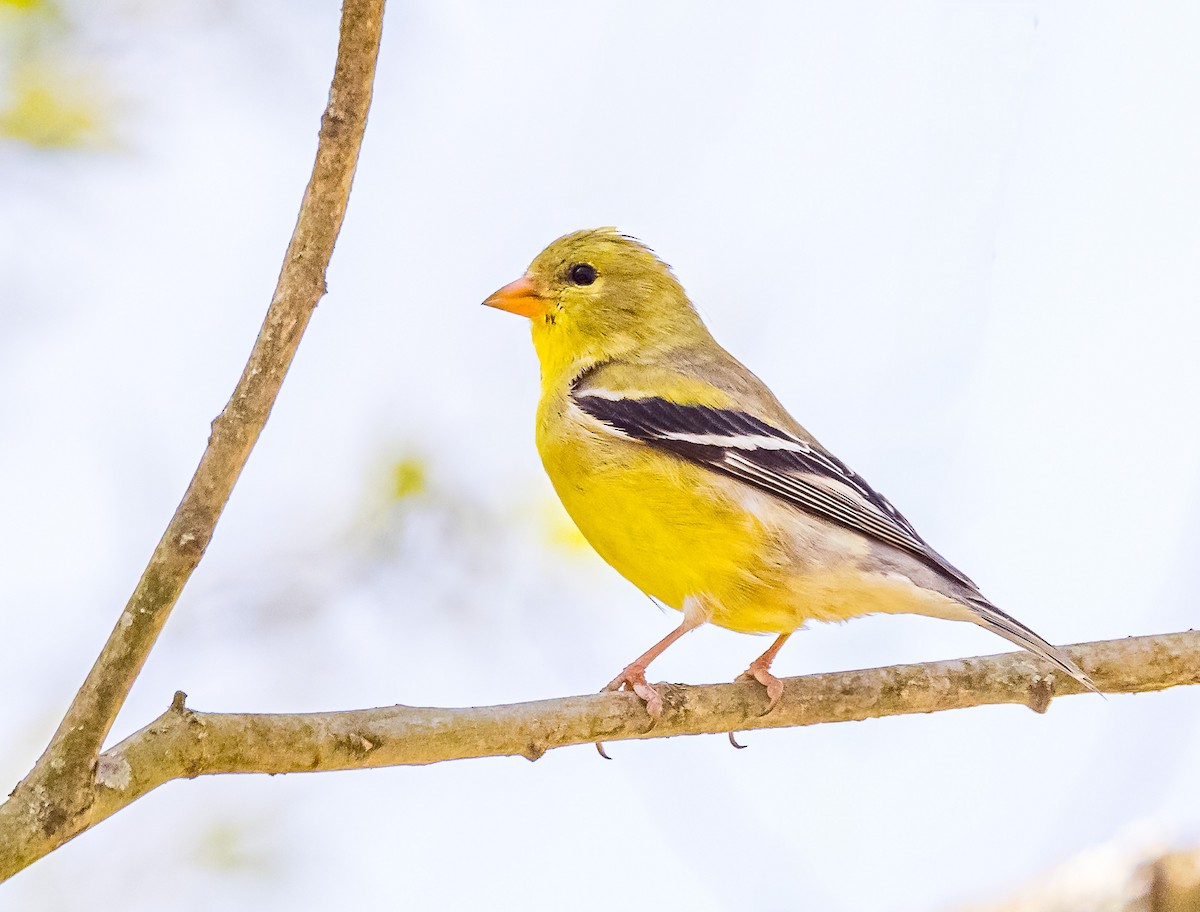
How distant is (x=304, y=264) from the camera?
2.77 meters

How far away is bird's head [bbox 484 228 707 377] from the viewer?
5527mm

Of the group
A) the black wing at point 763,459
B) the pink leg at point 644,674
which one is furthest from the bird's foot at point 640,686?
the black wing at point 763,459

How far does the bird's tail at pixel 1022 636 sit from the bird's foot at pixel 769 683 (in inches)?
28.1

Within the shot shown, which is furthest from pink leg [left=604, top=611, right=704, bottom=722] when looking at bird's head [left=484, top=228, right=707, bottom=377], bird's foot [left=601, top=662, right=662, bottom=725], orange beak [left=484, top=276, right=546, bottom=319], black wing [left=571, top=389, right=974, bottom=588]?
orange beak [left=484, top=276, right=546, bottom=319]

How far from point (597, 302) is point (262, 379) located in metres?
3.02

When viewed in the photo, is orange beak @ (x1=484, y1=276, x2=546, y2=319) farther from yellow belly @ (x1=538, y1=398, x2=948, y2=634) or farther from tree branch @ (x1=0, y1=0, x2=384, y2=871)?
tree branch @ (x1=0, y1=0, x2=384, y2=871)

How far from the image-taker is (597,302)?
5.64 meters

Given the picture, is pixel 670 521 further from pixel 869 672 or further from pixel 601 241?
pixel 601 241

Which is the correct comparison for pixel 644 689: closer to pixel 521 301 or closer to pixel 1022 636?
pixel 1022 636

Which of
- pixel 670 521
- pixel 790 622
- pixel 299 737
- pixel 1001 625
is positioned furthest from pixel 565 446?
pixel 299 737

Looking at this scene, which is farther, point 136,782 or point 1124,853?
point 1124,853

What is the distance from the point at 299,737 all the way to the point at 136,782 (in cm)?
40

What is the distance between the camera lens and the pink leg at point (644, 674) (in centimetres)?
372

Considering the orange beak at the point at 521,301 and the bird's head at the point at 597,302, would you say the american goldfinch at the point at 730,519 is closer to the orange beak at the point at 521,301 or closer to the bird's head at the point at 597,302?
the bird's head at the point at 597,302
